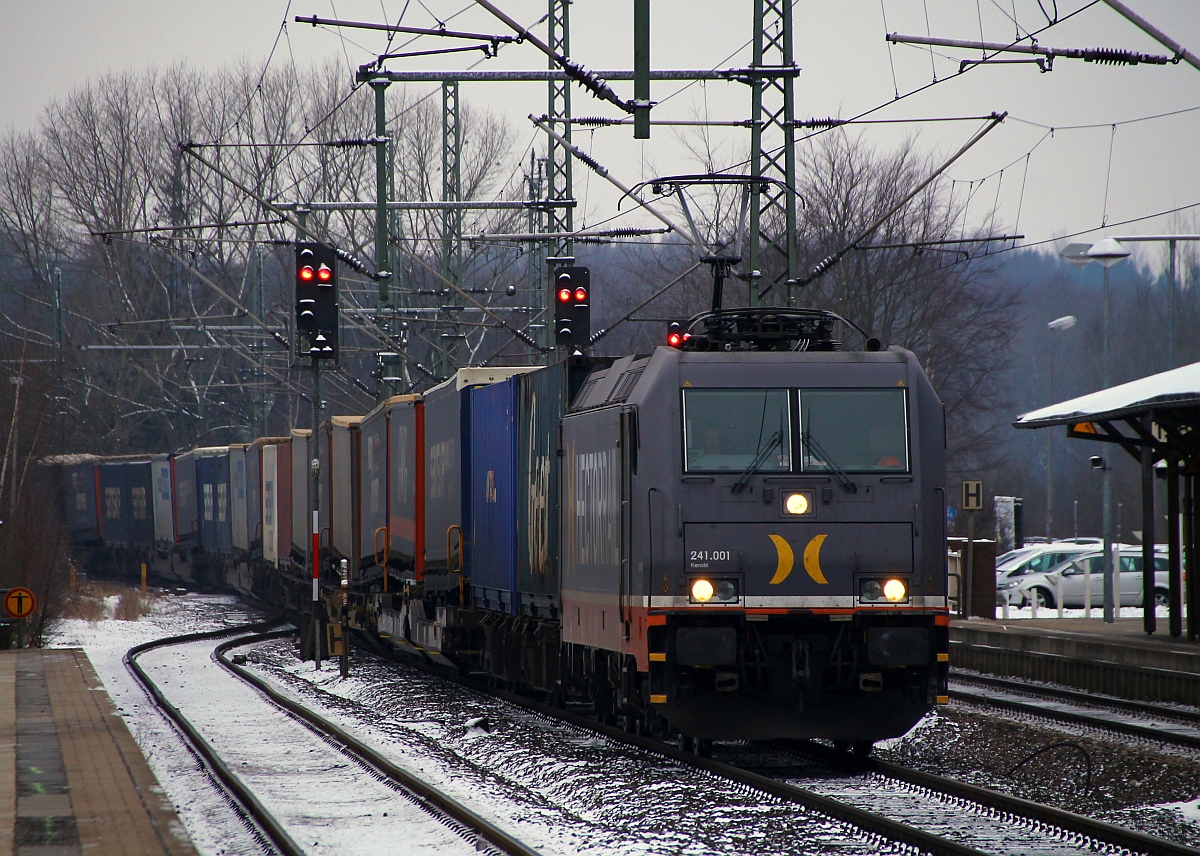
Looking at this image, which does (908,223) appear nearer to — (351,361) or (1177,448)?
(1177,448)

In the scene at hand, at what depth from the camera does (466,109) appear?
215 feet

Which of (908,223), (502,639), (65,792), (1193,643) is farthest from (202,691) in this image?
(908,223)

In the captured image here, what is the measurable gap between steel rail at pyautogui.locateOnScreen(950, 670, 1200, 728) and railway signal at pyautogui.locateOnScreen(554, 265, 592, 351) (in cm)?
673

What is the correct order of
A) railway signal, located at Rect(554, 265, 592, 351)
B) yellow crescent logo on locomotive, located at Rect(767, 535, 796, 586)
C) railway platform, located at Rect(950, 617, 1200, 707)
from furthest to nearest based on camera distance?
1. railway signal, located at Rect(554, 265, 592, 351)
2. railway platform, located at Rect(950, 617, 1200, 707)
3. yellow crescent logo on locomotive, located at Rect(767, 535, 796, 586)

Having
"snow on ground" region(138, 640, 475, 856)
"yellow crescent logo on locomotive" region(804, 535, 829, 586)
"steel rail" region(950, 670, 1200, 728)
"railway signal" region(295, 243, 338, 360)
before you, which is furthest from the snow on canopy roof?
"snow on ground" region(138, 640, 475, 856)

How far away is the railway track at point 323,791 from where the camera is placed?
939 centimetres

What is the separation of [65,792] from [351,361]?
6252 centimetres

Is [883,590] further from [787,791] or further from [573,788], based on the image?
[573,788]

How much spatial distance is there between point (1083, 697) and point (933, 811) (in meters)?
8.60

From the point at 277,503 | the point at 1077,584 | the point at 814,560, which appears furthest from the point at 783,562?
the point at 1077,584

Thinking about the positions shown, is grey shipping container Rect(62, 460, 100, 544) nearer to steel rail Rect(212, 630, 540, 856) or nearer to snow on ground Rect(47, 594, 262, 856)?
snow on ground Rect(47, 594, 262, 856)

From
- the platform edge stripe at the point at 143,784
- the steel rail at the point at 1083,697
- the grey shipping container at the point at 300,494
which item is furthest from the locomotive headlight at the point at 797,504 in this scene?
the grey shipping container at the point at 300,494

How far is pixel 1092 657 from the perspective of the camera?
2011 cm

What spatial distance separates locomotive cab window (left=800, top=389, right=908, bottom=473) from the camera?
38.5 feet
